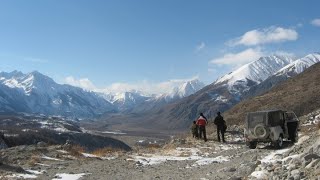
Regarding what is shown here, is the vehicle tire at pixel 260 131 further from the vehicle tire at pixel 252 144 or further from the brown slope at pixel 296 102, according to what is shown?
the brown slope at pixel 296 102

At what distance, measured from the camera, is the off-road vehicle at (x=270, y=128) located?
29.2 metres

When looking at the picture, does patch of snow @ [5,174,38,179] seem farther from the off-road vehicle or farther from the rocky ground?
the off-road vehicle

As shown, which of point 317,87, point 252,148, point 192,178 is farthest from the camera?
point 317,87

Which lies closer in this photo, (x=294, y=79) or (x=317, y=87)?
(x=317, y=87)

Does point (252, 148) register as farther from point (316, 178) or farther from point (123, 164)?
point (316, 178)

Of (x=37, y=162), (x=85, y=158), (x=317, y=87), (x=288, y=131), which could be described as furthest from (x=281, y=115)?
(x=317, y=87)

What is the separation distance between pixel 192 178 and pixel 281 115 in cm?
1395

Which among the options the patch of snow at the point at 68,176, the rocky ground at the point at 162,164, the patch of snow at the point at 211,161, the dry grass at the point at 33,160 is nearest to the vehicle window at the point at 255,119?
the rocky ground at the point at 162,164

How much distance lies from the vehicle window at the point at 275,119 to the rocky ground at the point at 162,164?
3.11 meters

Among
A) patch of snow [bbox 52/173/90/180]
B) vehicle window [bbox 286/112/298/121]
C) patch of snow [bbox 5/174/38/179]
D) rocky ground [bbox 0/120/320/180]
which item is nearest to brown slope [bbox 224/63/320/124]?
vehicle window [bbox 286/112/298/121]

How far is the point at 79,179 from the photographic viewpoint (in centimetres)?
1970

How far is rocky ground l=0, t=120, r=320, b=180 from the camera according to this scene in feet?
53.0

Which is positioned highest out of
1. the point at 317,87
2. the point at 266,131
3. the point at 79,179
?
the point at 317,87

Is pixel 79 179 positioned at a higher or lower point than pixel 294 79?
lower
